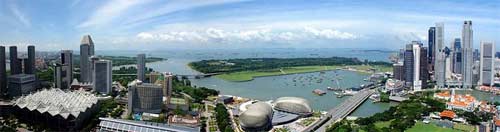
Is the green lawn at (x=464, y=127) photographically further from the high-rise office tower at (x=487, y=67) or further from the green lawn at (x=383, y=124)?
the high-rise office tower at (x=487, y=67)

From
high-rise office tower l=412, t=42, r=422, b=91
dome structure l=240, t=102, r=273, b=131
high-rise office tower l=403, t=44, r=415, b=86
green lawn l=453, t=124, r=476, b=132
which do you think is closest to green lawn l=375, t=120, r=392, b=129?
green lawn l=453, t=124, r=476, b=132

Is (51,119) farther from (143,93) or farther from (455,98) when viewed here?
(455,98)

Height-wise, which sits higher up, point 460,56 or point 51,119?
point 460,56

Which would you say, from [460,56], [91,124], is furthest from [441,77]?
[91,124]

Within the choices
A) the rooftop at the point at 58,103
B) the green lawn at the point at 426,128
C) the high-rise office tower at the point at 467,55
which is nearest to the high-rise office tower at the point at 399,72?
the high-rise office tower at the point at 467,55

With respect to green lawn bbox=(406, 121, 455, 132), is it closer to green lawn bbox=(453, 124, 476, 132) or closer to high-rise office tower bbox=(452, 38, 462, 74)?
green lawn bbox=(453, 124, 476, 132)

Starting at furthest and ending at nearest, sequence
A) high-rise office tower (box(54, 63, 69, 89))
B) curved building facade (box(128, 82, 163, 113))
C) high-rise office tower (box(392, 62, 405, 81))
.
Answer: high-rise office tower (box(392, 62, 405, 81)) < high-rise office tower (box(54, 63, 69, 89)) < curved building facade (box(128, 82, 163, 113))

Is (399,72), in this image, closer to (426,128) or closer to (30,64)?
(426,128)

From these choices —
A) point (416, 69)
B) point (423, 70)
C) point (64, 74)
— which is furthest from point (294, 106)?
point (423, 70)
